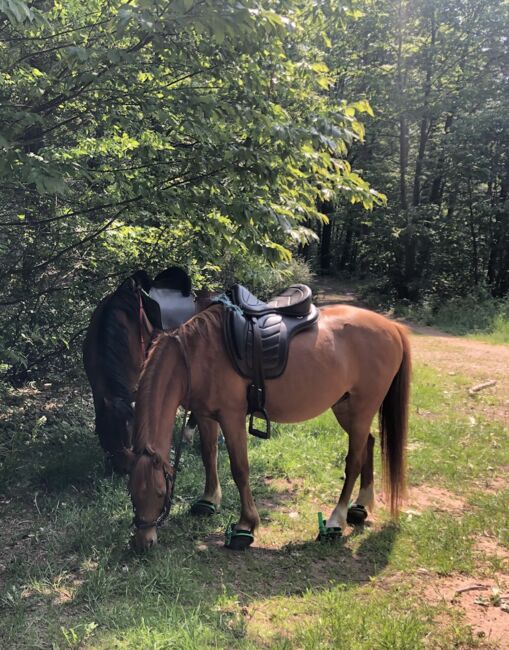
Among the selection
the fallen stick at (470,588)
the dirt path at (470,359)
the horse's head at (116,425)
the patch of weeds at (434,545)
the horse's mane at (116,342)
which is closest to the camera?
the fallen stick at (470,588)

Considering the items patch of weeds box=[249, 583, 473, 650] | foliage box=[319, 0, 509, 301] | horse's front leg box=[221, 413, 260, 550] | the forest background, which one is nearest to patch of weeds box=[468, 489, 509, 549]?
patch of weeds box=[249, 583, 473, 650]

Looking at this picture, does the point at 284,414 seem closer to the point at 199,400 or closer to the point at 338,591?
the point at 199,400

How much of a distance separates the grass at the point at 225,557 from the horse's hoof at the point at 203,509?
0.22 feet

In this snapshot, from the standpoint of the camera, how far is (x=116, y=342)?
3383 mm

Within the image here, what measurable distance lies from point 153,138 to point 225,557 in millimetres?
2783

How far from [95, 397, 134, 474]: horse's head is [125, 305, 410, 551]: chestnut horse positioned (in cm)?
41

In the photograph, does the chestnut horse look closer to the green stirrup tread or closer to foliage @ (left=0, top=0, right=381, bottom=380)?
the green stirrup tread

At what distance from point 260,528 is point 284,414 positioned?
817 millimetres

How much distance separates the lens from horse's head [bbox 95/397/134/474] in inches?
126

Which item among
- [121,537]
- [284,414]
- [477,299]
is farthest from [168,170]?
[477,299]

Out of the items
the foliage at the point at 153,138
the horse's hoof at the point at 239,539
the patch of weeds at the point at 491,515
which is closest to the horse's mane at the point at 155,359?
the foliage at the point at 153,138

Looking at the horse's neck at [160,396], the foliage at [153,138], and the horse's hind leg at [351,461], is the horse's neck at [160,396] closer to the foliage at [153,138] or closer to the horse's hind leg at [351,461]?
the foliage at [153,138]

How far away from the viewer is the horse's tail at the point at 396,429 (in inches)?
144

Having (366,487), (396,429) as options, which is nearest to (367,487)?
(366,487)
